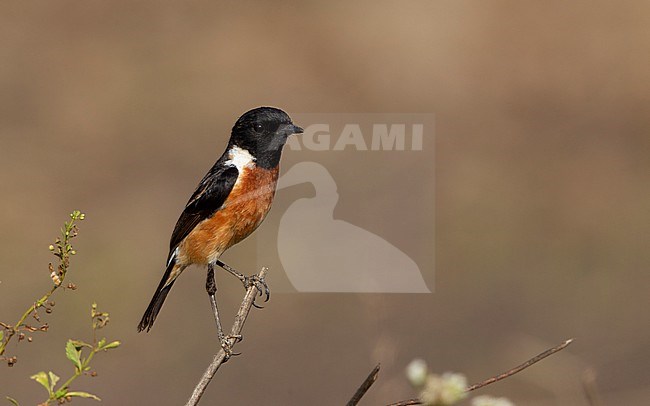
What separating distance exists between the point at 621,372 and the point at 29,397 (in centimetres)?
602

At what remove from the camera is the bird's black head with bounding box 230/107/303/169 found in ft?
12.8

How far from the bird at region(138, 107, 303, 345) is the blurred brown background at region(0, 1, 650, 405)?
14.4 feet

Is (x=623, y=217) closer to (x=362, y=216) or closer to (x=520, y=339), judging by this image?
(x=520, y=339)

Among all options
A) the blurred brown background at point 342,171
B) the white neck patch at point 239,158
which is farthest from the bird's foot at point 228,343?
the blurred brown background at point 342,171

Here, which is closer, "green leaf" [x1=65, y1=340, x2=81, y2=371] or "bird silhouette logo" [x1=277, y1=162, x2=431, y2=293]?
"green leaf" [x1=65, y1=340, x2=81, y2=371]

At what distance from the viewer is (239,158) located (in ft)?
14.6

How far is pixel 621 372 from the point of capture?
11.0m

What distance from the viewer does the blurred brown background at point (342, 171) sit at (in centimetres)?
1136

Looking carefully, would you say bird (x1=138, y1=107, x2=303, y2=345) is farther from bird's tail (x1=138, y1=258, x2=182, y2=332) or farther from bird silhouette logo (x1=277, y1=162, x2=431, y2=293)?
bird silhouette logo (x1=277, y1=162, x2=431, y2=293)

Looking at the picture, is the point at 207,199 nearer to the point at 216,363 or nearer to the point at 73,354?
the point at 216,363

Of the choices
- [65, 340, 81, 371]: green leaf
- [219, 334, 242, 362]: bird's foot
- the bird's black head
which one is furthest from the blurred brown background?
[65, 340, 81, 371]: green leaf

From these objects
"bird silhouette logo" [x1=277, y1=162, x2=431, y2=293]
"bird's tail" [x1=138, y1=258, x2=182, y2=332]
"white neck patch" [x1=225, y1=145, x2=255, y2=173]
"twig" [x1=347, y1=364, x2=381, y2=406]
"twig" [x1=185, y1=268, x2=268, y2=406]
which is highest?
"bird silhouette logo" [x1=277, y1=162, x2=431, y2=293]

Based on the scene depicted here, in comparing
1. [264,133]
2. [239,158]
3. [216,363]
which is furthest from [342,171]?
[216,363]

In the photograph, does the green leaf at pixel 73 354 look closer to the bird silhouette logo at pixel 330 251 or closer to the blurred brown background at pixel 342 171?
the bird silhouette logo at pixel 330 251
